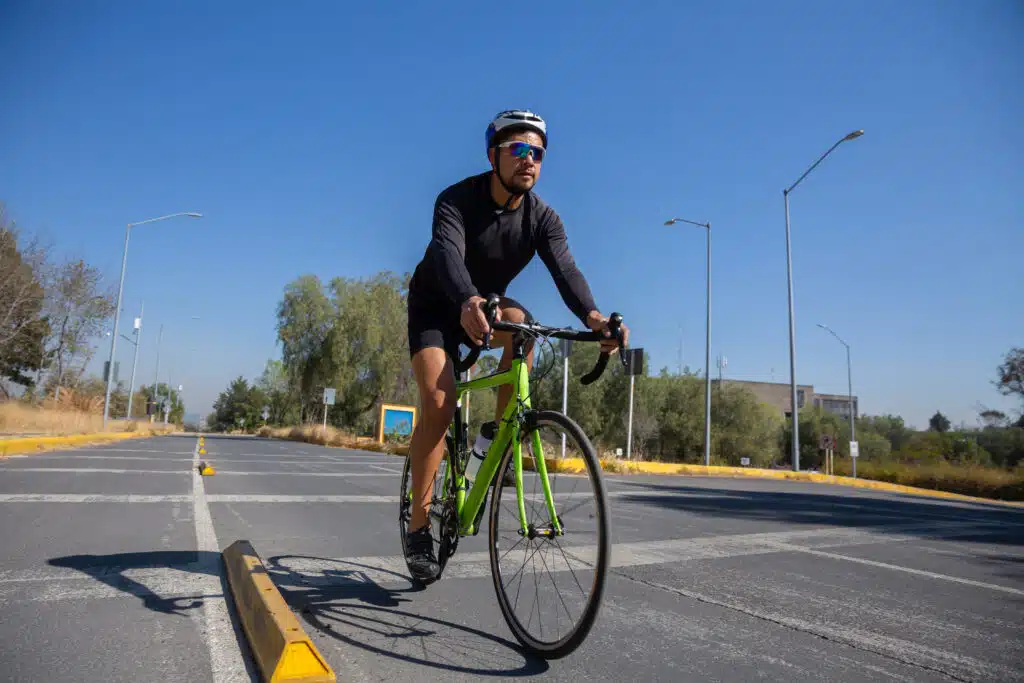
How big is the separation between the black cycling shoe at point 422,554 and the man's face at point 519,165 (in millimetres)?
1566

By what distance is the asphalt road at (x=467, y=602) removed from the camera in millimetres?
2182

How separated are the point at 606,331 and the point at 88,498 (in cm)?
595

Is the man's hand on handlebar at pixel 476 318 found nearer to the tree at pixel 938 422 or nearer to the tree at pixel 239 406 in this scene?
the tree at pixel 239 406

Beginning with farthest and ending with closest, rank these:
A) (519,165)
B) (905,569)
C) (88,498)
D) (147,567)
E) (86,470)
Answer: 1. (86,470)
2. (88,498)
3. (905,569)
4. (147,567)
5. (519,165)

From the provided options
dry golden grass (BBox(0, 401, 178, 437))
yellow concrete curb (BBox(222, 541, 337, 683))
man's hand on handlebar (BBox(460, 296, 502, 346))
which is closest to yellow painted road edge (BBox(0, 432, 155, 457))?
dry golden grass (BBox(0, 401, 178, 437))

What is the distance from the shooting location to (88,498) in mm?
6137

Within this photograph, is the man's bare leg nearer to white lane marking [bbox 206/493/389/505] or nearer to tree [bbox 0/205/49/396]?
white lane marking [bbox 206/493/389/505]

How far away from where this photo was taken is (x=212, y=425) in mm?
139125

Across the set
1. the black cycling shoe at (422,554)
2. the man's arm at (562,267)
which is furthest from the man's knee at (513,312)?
the black cycling shoe at (422,554)

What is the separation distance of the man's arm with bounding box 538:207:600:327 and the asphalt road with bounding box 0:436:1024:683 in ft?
4.41

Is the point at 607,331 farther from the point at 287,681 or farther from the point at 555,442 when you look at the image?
the point at 287,681

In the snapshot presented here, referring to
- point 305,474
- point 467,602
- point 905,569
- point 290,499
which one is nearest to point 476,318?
point 467,602

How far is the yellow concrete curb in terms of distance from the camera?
5.64ft

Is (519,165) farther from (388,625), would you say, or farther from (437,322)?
(388,625)
